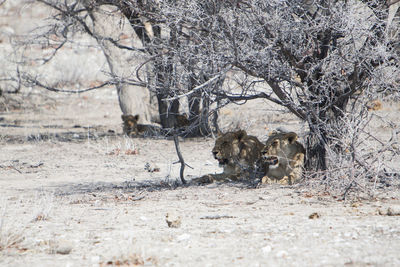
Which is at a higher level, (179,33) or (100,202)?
(179,33)

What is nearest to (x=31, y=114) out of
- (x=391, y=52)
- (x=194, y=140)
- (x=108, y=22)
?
(x=108, y=22)

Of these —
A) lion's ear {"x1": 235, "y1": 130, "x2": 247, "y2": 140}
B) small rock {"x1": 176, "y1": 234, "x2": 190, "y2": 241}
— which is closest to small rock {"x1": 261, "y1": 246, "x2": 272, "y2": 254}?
small rock {"x1": 176, "y1": 234, "x2": 190, "y2": 241}

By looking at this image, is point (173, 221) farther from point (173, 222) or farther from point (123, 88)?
point (123, 88)

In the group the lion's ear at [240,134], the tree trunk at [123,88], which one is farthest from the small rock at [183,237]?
the tree trunk at [123,88]

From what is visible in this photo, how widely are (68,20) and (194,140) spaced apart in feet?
12.9

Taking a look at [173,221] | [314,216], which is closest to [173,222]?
[173,221]

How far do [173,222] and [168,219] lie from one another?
0.21ft

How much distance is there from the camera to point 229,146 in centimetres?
873

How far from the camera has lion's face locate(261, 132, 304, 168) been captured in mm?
8109

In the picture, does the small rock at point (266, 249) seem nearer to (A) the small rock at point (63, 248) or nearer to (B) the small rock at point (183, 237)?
(B) the small rock at point (183, 237)

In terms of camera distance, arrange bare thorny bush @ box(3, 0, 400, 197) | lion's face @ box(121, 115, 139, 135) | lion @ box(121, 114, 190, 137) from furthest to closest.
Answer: lion's face @ box(121, 115, 139, 135), lion @ box(121, 114, 190, 137), bare thorny bush @ box(3, 0, 400, 197)

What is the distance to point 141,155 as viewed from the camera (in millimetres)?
12766

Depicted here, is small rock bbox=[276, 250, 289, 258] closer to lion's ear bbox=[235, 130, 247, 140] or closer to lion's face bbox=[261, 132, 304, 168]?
lion's face bbox=[261, 132, 304, 168]

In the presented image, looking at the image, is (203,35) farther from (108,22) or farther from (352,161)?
(108,22)
